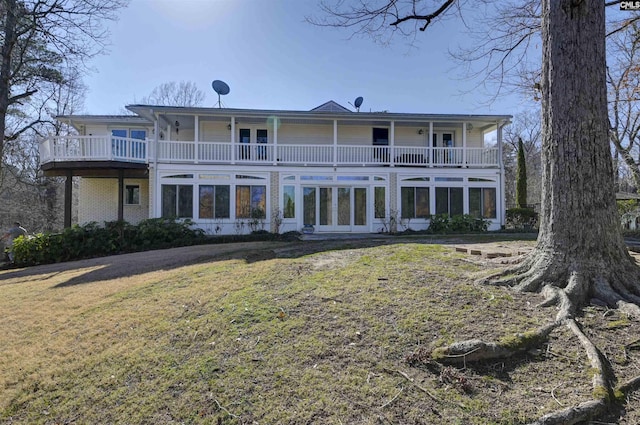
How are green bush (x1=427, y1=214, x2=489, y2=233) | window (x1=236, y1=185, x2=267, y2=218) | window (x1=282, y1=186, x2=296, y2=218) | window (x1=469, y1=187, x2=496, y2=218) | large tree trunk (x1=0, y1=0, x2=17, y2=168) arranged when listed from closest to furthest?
large tree trunk (x1=0, y1=0, x2=17, y2=168)
green bush (x1=427, y1=214, x2=489, y2=233)
window (x1=236, y1=185, x2=267, y2=218)
window (x1=282, y1=186, x2=296, y2=218)
window (x1=469, y1=187, x2=496, y2=218)

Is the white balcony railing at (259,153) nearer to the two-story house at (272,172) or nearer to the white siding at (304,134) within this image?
the two-story house at (272,172)

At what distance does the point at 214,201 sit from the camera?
15141 millimetres

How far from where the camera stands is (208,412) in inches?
104

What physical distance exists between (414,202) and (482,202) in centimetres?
326

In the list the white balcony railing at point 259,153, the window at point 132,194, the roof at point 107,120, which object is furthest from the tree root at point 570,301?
the roof at point 107,120

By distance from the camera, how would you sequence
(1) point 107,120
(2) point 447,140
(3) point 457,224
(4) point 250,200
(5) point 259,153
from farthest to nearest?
(2) point 447,140 < (1) point 107,120 < (5) point 259,153 < (4) point 250,200 < (3) point 457,224

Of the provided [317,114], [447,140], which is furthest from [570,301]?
[447,140]

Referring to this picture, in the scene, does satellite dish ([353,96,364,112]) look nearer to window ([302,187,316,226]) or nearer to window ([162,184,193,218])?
window ([302,187,316,226])

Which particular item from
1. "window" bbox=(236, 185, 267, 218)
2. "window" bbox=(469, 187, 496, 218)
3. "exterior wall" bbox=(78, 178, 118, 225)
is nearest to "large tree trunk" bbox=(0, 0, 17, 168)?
"exterior wall" bbox=(78, 178, 118, 225)

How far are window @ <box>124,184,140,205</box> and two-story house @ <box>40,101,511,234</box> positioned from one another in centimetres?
5

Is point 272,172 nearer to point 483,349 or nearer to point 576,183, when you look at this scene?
point 576,183

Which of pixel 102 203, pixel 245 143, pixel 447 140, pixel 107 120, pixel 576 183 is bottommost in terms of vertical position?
pixel 576 183

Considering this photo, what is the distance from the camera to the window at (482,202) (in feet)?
52.5

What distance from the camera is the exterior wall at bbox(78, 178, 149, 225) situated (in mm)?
17094
